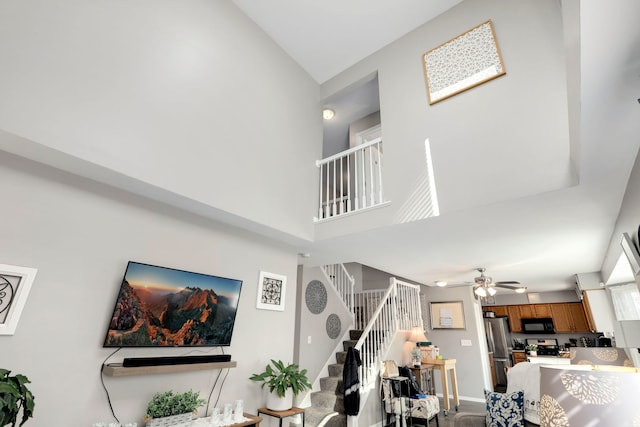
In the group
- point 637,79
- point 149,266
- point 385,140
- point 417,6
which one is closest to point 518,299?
point 385,140

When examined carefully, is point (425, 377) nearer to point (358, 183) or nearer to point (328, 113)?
point (358, 183)

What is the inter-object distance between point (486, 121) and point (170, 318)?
3.73 m

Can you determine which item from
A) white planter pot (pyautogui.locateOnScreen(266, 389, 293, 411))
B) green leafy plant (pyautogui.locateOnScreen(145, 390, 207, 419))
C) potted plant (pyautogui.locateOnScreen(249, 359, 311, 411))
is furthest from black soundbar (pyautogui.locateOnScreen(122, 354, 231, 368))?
white planter pot (pyautogui.locateOnScreen(266, 389, 293, 411))

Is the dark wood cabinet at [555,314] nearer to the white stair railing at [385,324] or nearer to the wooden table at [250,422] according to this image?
the white stair railing at [385,324]

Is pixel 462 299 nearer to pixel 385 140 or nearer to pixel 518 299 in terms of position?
pixel 518 299

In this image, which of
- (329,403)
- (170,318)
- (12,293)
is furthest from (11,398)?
(329,403)

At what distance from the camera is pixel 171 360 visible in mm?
2861

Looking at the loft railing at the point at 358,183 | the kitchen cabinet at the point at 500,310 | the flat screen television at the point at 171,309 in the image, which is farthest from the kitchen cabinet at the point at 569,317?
the flat screen television at the point at 171,309

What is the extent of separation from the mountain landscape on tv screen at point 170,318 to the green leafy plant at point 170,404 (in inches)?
17.4

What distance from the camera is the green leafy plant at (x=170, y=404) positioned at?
2.70 meters

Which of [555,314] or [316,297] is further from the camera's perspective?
[555,314]

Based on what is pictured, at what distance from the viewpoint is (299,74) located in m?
5.01

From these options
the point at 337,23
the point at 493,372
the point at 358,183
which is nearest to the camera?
the point at 337,23

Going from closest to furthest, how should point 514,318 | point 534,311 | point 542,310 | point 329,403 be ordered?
1. point 329,403
2. point 542,310
3. point 534,311
4. point 514,318
